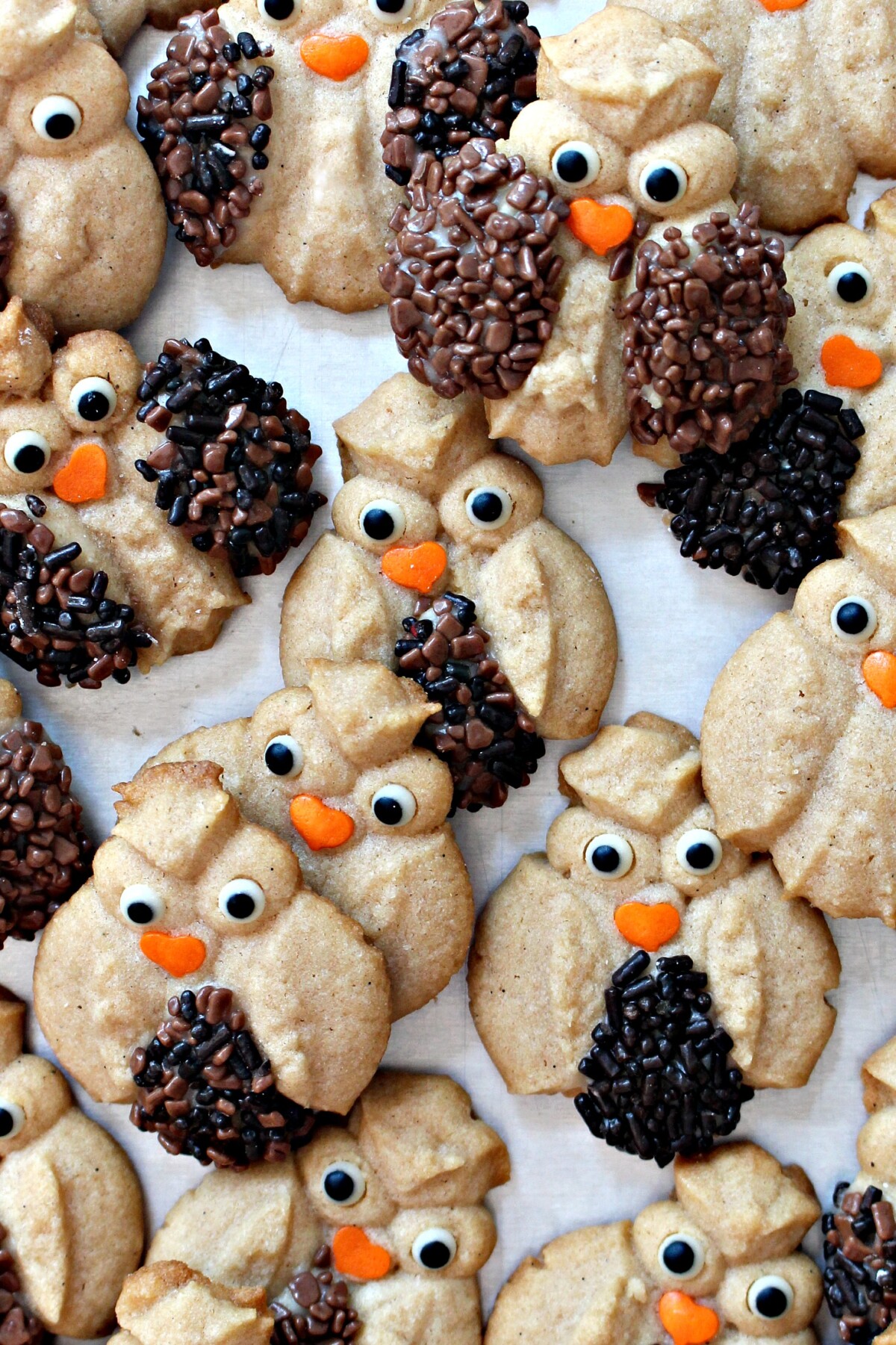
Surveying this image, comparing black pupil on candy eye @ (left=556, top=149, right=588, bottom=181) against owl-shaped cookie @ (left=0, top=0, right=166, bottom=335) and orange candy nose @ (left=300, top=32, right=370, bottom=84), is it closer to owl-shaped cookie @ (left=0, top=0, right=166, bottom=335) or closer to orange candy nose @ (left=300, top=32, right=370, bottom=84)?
orange candy nose @ (left=300, top=32, right=370, bottom=84)

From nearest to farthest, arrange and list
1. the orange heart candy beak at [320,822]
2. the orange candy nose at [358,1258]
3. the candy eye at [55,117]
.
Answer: the candy eye at [55,117] → the orange heart candy beak at [320,822] → the orange candy nose at [358,1258]

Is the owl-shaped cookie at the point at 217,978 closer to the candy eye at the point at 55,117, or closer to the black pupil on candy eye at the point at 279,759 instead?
the black pupil on candy eye at the point at 279,759

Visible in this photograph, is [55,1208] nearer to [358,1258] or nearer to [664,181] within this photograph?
[358,1258]

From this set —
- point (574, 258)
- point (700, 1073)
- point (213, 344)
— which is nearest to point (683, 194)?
point (574, 258)

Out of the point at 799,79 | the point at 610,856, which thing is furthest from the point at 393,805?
the point at 799,79

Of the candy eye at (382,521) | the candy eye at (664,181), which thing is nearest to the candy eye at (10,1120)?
the candy eye at (382,521)

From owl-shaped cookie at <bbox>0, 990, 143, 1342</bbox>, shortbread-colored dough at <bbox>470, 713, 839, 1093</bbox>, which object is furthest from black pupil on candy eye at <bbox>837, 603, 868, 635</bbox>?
owl-shaped cookie at <bbox>0, 990, 143, 1342</bbox>
